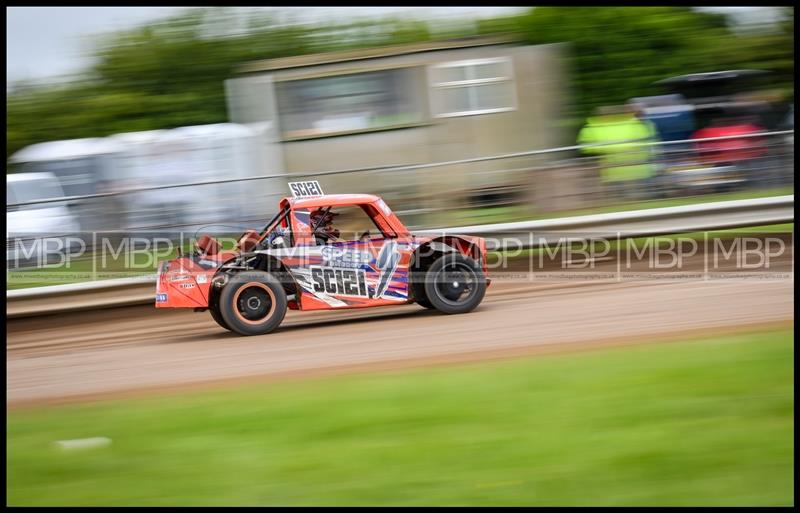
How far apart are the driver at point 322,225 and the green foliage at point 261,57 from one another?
33.3 ft

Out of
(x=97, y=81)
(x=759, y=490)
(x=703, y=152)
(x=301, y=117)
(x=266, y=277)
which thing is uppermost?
(x=97, y=81)

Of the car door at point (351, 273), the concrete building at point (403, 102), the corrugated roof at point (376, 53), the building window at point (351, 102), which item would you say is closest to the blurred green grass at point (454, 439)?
the car door at point (351, 273)

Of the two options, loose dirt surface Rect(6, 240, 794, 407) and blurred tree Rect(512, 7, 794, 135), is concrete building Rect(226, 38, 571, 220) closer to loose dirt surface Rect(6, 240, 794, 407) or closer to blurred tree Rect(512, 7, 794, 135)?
loose dirt surface Rect(6, 240, 794, 407)

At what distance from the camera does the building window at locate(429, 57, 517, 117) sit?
13945mm

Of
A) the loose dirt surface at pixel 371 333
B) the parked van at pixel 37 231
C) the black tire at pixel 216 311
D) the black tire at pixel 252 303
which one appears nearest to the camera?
the loose dirt surface at pixel 371 333

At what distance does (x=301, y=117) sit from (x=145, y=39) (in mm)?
9904

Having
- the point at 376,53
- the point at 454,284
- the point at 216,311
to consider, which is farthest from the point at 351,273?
the point at 376,53

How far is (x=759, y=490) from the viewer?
4.60m

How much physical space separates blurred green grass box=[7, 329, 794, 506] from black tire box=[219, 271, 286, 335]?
2329 millimetres

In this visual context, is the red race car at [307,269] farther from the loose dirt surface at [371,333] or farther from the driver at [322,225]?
the loose dirt surface at [371,333]

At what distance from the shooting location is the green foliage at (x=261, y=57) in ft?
65.8

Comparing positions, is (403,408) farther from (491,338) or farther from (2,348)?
(2,348)

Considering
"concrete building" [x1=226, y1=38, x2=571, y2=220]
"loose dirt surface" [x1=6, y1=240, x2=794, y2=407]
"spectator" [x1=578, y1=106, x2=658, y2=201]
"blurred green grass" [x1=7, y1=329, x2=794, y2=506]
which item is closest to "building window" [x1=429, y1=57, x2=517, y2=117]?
"concrete building" [x1=226, y1=38, x2=571, y2=220]

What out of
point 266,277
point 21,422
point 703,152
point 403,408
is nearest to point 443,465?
point 403,408
